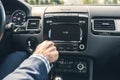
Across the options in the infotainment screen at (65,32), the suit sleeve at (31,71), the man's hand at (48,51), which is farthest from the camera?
the infotainment screen at (65,32)

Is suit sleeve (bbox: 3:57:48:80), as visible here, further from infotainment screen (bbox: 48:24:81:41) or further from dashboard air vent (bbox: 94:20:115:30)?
dashboard air vent (bbox: 94:20:115:30)

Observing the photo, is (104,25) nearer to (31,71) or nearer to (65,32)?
(65,32)

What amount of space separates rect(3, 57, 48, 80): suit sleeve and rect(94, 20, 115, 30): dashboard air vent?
1.86m

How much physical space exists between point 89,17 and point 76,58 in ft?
1.44

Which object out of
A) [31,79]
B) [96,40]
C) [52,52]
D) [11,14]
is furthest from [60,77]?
[31,79]

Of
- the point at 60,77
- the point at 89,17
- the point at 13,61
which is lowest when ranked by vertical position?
the point at 60,77

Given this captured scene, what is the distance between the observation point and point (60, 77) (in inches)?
169

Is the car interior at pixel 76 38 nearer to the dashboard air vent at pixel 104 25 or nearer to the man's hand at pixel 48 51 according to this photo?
the dashboard air vent at pixel 104 25

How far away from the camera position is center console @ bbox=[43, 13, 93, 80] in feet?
13.6

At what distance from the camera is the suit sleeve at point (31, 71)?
223 cm

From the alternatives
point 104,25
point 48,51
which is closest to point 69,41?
point 104,25

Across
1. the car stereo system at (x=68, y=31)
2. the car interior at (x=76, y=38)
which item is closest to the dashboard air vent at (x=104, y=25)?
the car interior at (x=76, y=38)

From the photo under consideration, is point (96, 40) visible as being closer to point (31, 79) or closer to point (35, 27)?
point (35, 27)

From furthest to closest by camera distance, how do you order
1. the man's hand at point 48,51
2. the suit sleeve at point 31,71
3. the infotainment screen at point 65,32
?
the infotainment screen at point 65,32 < the man's hand at point 48,51 < the suit sleeve at point 31,71
